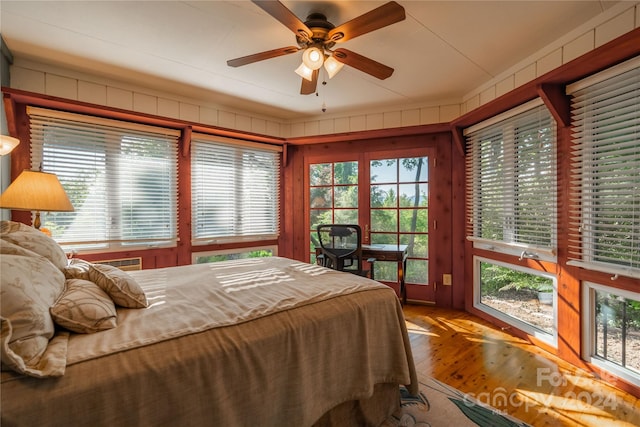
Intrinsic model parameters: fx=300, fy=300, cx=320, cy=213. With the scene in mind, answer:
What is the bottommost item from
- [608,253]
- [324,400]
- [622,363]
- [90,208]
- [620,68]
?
[622,363]

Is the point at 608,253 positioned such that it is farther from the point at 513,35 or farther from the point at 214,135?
the point at 214,135

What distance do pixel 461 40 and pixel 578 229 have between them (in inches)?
62.8

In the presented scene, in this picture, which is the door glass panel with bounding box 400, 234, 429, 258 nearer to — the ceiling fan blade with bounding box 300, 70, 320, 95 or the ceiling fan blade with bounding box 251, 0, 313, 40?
the ceiling fan blade with bounding box 300, 70, 320, 95

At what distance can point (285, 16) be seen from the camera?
1.56 meters

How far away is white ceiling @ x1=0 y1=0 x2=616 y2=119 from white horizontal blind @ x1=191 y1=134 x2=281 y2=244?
2.47 feet

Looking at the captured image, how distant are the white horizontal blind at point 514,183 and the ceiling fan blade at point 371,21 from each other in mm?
1634

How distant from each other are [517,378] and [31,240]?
2.83 m

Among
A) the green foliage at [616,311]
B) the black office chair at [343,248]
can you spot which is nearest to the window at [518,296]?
the green foliage at [616,311]

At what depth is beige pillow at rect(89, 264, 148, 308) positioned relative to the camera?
1.29 metres

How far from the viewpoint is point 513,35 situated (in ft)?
7.02

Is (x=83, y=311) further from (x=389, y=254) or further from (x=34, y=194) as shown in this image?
(x=389, y=254)

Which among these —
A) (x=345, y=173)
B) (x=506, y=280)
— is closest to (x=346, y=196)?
(x=345, y=173)

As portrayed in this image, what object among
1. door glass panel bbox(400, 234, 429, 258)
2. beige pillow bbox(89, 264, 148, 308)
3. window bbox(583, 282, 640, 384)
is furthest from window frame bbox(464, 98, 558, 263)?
beige pillow bbox(89, 264, 148, 308)

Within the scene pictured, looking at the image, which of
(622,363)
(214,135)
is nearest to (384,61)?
(214,135)
